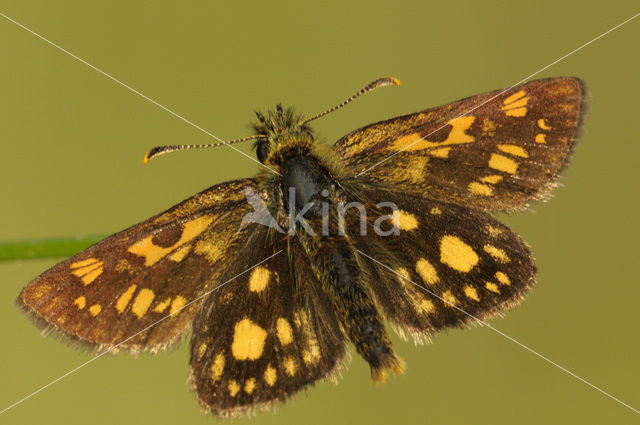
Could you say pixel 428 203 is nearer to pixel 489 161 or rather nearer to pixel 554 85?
pixel 489 161

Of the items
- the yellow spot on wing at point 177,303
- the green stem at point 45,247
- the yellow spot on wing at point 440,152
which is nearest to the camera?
the green stem at point 45,247

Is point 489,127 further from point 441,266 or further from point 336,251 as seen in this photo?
point 336,251

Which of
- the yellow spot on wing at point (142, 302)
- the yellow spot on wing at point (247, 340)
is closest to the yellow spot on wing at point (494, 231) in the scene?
the yellow spot on wing at point (247, 340)

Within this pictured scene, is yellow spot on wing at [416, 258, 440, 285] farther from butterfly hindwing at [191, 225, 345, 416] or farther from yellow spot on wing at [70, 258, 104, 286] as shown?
yellow spot on wing at [70, 258, 104, 286]

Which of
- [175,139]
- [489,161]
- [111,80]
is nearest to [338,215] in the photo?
[489,161]

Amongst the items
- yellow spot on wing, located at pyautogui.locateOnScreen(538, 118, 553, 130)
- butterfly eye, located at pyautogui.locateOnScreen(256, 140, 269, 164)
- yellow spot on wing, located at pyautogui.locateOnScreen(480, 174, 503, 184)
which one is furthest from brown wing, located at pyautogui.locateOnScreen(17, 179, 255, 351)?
yellow spot on wing, located at pyautogui.locateOnScreen(538, 118, 553, 130)

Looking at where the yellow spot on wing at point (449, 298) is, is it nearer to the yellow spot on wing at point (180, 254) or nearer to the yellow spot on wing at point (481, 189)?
the yellow spot on wing at point (481, 189)
